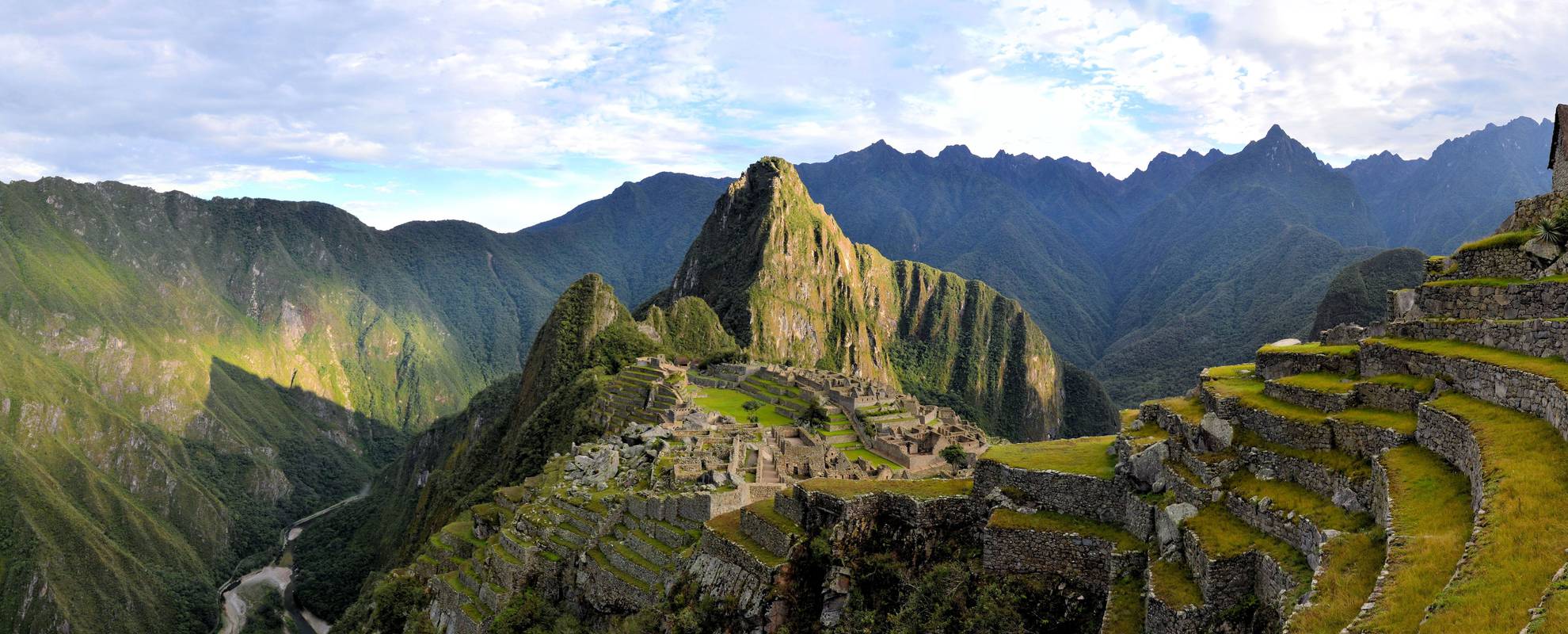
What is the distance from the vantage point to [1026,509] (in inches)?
651

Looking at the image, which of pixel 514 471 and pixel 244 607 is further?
pixel 244 607

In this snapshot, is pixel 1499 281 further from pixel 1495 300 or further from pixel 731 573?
pixel 731 573

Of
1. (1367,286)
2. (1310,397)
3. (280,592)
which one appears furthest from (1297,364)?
(1367,286)

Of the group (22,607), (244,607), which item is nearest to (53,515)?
(22,607)

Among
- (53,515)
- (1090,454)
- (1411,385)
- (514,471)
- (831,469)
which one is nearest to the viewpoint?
(1411,385)

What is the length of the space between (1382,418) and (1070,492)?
5.34 m

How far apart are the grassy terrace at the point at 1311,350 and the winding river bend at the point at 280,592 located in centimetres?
10278

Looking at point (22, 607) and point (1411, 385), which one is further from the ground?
point (1411, 385)

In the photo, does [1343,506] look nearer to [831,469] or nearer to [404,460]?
[831,469]

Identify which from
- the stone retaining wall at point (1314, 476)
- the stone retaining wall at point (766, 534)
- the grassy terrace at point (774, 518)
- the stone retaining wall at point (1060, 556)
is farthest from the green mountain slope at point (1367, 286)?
the stone retaining wall at point (1314, 476)

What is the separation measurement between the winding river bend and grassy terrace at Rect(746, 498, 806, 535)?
91499mm

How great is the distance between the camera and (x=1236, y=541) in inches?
477

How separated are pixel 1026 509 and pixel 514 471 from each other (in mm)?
64926

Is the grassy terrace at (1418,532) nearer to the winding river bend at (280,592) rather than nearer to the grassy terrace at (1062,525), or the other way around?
the grassy terrace at (1062,525)
